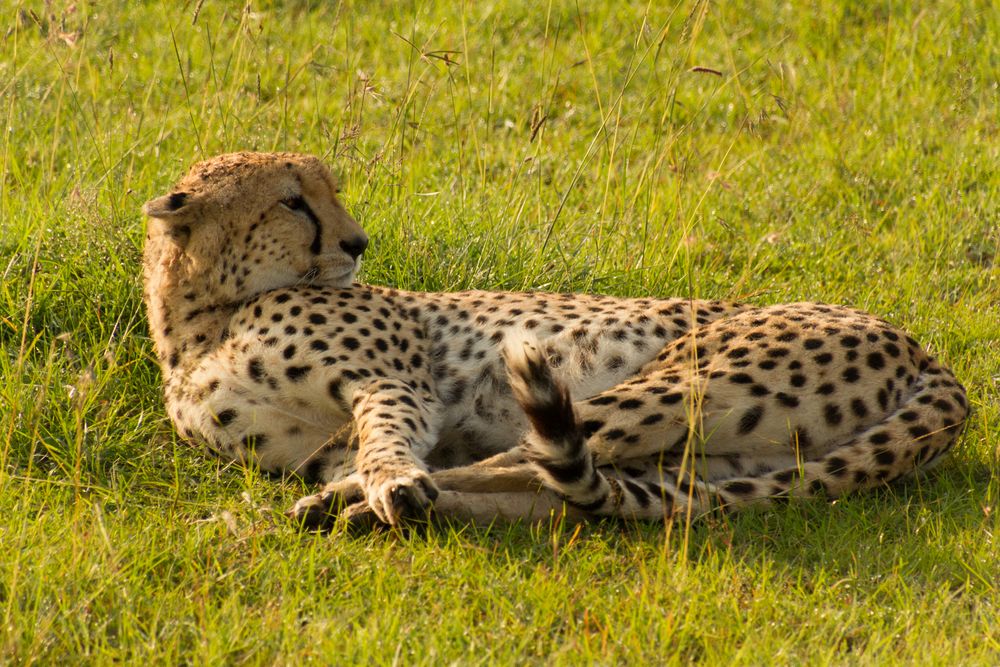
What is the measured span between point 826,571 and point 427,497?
0.93 meters

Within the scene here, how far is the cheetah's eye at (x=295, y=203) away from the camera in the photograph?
3832mm

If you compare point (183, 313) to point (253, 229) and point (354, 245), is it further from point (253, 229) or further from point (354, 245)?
point (354, 245)

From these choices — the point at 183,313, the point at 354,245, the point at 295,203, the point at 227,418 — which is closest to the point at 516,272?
the point at 354,245

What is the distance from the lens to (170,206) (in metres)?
3.68

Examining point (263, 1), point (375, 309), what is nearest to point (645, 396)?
point (375, 309)

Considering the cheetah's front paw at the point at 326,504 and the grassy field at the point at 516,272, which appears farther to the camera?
the cheetah's front paw at the point at 326,504

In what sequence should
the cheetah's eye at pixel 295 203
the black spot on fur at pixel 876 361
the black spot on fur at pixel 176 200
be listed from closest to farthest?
1. the black spot on fur at pixel 876 361
2. the black spot on fur at pixel 176 200
3. the cheetah's eye at pixel 295 203

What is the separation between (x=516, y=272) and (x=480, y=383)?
922mm

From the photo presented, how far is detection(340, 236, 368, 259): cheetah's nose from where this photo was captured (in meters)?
3.88

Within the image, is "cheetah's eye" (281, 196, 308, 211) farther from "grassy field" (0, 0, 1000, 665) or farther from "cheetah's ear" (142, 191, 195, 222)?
"grassy field" (0, 0, 1000, 665)

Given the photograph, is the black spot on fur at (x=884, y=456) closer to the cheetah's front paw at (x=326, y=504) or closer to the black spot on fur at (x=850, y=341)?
the black spot on fur at (x=850, y=341)

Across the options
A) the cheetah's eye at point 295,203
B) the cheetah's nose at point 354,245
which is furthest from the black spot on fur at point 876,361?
the cheetah's eye at point 295,203

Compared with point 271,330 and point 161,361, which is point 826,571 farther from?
point 161,361

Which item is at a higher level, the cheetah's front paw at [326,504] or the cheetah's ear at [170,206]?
the cheetah's ear at [170,206]
